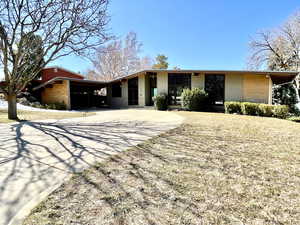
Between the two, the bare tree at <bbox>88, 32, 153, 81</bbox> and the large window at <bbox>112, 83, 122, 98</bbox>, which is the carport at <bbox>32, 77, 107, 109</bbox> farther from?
the bare tree at <bbox>88, 32, 153, 81</bbox>

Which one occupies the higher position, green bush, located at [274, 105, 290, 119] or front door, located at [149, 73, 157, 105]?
front door, located at [149, 73, 157, 105]

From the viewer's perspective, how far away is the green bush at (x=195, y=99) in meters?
15.3

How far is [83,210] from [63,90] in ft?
57.1

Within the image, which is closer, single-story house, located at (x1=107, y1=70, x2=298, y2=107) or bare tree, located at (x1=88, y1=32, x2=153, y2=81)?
single-story house, located at (x1=107, y1=70, x2=298, y2=107)

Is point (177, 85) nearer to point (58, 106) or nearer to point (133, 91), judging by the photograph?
point (133, 91)

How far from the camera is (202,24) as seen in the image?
67.7 ft

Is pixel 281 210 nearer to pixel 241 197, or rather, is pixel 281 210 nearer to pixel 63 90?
pixel 241 197

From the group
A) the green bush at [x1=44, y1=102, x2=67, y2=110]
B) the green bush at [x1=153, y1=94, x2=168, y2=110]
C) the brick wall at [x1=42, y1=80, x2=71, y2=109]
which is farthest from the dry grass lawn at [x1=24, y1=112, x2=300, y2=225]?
the green bush at [x1=44, y1=102, x2=67, y2=110]

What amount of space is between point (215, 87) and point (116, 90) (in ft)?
35.4

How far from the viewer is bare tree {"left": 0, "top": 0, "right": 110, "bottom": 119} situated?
8734 mm

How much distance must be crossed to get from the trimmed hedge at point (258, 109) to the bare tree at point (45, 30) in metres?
10.3

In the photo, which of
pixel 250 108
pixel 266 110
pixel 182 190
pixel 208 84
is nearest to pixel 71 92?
pixel 208 84

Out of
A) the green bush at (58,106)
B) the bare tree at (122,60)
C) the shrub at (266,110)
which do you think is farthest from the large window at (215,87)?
the bare tree at (122,60)

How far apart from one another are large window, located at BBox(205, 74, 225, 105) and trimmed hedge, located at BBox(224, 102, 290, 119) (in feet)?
7.26
